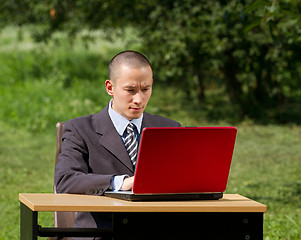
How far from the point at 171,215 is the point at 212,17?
10.3 m

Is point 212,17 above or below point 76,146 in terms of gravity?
above

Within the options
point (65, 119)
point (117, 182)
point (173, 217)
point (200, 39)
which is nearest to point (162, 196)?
point (173, 217)

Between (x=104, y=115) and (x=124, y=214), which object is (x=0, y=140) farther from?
(x=124, y=214)

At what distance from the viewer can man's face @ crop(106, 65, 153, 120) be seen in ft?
9.89

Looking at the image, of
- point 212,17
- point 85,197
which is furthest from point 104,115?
point 212,17

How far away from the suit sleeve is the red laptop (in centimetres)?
24

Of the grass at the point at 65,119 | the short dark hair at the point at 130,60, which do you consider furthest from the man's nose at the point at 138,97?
the grass at the point at 65,119

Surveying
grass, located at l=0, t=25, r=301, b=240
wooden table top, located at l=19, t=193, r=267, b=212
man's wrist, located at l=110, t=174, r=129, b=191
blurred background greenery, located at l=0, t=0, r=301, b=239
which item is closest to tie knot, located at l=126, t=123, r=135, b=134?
man's wrist, located at l=110, t=174, r=129, b=191

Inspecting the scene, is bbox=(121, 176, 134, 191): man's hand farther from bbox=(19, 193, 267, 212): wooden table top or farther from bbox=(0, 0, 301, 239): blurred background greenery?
bbox=(0, 0, 301, 239): blurred background greenery

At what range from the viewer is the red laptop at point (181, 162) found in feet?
7.96

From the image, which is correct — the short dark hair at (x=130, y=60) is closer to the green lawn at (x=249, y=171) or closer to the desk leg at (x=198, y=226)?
the desk leg at (x=198, y=226)

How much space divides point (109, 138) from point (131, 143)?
13 cm

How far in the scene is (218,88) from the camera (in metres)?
22.1

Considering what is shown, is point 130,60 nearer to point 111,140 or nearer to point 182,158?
point 111,140
